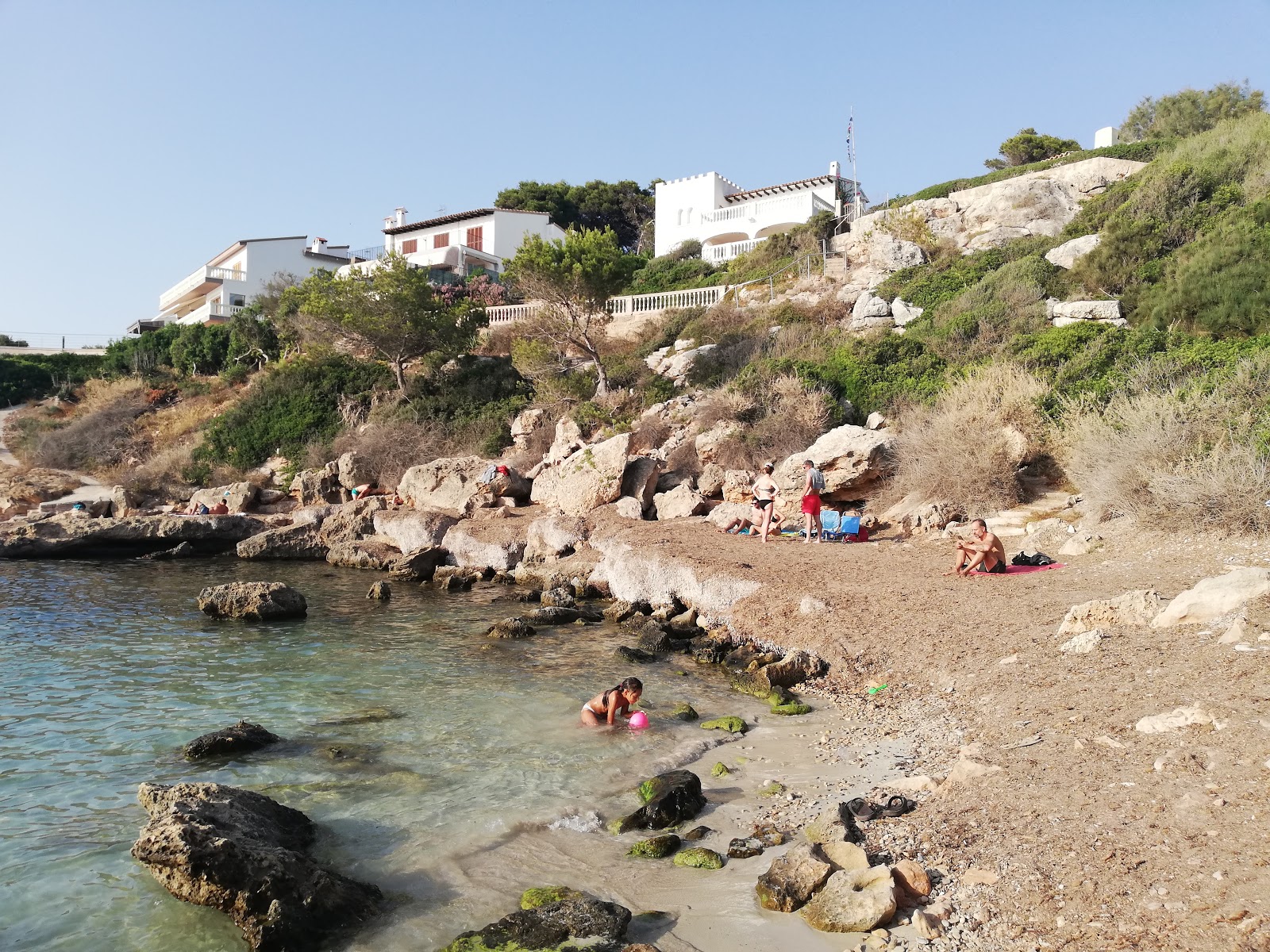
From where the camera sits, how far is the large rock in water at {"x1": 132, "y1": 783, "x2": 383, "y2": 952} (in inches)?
188

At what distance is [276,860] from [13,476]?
3465cm

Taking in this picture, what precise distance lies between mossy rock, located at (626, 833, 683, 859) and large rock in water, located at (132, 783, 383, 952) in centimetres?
175

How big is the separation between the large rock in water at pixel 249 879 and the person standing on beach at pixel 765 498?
11.0m

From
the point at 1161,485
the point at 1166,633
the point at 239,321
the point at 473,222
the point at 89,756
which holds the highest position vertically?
the point at 473,222

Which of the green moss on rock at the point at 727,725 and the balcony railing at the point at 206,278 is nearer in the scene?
the green moss on rock at the point at 727,725

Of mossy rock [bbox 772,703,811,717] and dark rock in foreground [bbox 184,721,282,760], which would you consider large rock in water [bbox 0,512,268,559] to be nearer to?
dark rock in foreground [bbox 184,721,282,760]

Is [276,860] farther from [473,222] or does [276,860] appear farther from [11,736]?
[473,222]

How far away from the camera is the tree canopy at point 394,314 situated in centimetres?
3133

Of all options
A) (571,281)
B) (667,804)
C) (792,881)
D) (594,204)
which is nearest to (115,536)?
(571,281)

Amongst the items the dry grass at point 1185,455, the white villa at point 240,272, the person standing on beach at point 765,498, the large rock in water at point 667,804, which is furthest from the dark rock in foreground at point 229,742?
the white villa at point 240,272

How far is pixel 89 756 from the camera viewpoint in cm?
774

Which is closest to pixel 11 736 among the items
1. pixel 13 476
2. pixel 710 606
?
pixel 710 606

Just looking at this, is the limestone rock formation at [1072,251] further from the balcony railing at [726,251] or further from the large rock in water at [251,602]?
the large rock in water at [251,602]

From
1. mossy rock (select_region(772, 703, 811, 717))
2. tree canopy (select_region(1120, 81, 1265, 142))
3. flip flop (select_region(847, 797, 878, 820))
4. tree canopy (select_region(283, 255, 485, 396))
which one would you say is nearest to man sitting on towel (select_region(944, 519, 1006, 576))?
mossy rock (select_region(772, 703, 811, 717))
